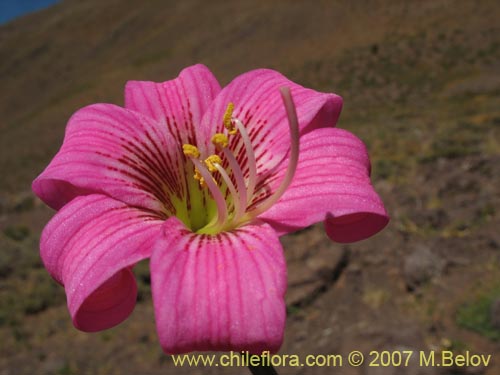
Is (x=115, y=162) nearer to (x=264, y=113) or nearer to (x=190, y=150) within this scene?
(x=190, y=150)

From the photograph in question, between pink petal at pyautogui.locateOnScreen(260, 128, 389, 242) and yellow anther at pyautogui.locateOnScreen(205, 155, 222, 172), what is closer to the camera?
pink petal at pyautogui.locateOnScreen(260, 128, 389, 242)

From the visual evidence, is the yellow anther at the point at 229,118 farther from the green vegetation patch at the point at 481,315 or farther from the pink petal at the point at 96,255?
the green vegetation patch at the point at 481,315

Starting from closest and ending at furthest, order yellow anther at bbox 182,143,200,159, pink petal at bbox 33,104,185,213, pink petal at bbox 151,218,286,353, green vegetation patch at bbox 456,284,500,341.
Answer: pink petal at bbox 151,218,286,353 → pink petal at bbox 33,104,185,213 → yellow anther at bbox 182,143,200,159 → green vegetation patch at bbox 456,284,500,341

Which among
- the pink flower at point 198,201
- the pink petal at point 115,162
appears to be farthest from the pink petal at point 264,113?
the pink petal at point 115,162

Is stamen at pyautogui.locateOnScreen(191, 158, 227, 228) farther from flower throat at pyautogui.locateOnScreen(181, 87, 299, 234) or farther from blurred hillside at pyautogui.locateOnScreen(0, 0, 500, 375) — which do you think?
blurred hillside at pyautogui.locateOnScreen(0, 0, 500, 375)

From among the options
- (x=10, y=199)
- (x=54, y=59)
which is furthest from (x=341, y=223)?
(x=54, y=59)

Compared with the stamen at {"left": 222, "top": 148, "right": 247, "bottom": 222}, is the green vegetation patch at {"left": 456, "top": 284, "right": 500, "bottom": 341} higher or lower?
lower

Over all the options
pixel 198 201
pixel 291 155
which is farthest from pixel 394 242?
pixel 291 155

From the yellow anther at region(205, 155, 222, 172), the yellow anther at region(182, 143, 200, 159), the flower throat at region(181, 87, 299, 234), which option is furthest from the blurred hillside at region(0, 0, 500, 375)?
the yellow anther at region(182, 143, 200, 159)
